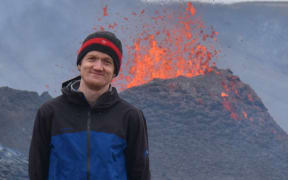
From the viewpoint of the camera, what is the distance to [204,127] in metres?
34.9

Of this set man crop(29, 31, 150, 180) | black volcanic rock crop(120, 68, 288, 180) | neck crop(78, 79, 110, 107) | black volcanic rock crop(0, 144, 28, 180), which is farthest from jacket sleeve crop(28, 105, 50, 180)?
black volcanic rock crop(120, 68, 288, 180)

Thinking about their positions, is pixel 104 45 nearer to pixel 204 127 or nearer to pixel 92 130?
pixel 92 130

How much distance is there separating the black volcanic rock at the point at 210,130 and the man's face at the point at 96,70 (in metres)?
24.9

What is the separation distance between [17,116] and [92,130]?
33964 mm

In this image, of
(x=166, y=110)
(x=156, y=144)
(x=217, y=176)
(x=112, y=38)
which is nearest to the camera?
(x=112, y=38)

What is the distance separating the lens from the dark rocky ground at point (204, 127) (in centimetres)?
2994

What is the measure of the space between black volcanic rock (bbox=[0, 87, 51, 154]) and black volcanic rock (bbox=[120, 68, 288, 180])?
9858 millimetres

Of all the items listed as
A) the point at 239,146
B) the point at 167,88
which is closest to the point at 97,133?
the point at 239,146

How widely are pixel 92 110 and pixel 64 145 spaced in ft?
1.28

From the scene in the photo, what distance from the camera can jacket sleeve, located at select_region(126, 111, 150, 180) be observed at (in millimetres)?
3236

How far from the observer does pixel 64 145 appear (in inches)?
122

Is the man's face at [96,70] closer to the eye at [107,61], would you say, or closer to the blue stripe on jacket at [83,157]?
the eye at [107,61]

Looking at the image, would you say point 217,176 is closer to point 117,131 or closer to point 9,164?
point 9,164

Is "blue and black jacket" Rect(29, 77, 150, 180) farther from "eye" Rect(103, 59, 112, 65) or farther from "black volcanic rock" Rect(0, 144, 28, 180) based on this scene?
"black volcanic rock" Rect(0, 144, 28, 180)
